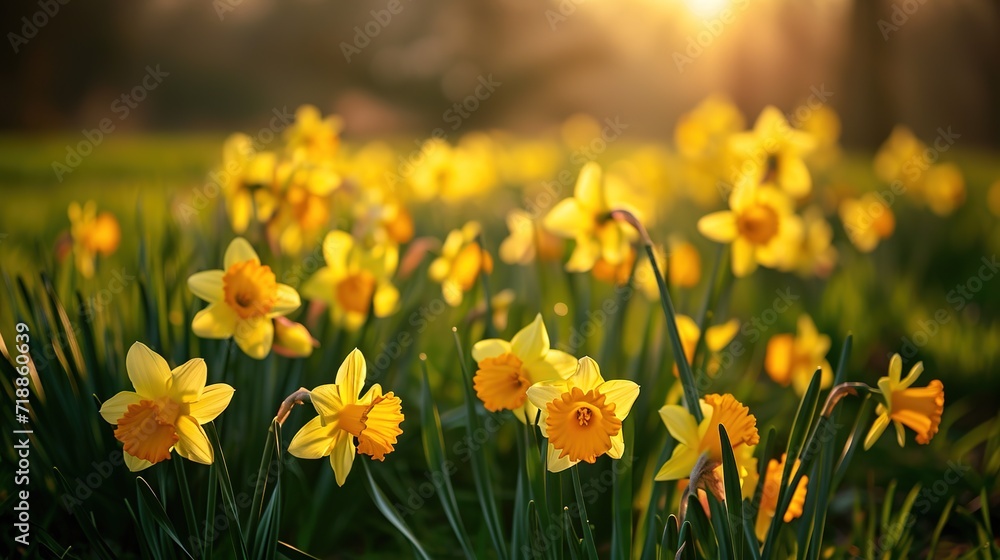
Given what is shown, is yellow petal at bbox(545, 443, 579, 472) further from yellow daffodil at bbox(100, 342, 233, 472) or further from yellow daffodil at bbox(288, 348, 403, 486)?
yellow daffodil at bbox(100, 342, 233, 472)

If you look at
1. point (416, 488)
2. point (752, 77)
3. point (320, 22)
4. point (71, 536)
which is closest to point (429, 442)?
point (416, 488)

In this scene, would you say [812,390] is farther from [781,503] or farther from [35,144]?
[35,144]

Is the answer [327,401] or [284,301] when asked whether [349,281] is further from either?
[327,401]

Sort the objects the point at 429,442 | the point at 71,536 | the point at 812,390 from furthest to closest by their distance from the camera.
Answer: the point at 71,536, the point at 429,442, the point at 812,390

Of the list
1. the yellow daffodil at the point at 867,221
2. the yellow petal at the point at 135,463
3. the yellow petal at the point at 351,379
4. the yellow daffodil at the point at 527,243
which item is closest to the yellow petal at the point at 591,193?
the yellow daffodil at the point at 527,243

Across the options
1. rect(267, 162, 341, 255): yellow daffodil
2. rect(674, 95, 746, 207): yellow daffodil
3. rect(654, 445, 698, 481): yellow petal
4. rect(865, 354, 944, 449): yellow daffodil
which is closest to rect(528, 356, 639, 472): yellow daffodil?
rect(654, 445, 698, 481): yellow petal

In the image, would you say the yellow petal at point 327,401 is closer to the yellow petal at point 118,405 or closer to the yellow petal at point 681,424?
the yellow petal at point 118,405
